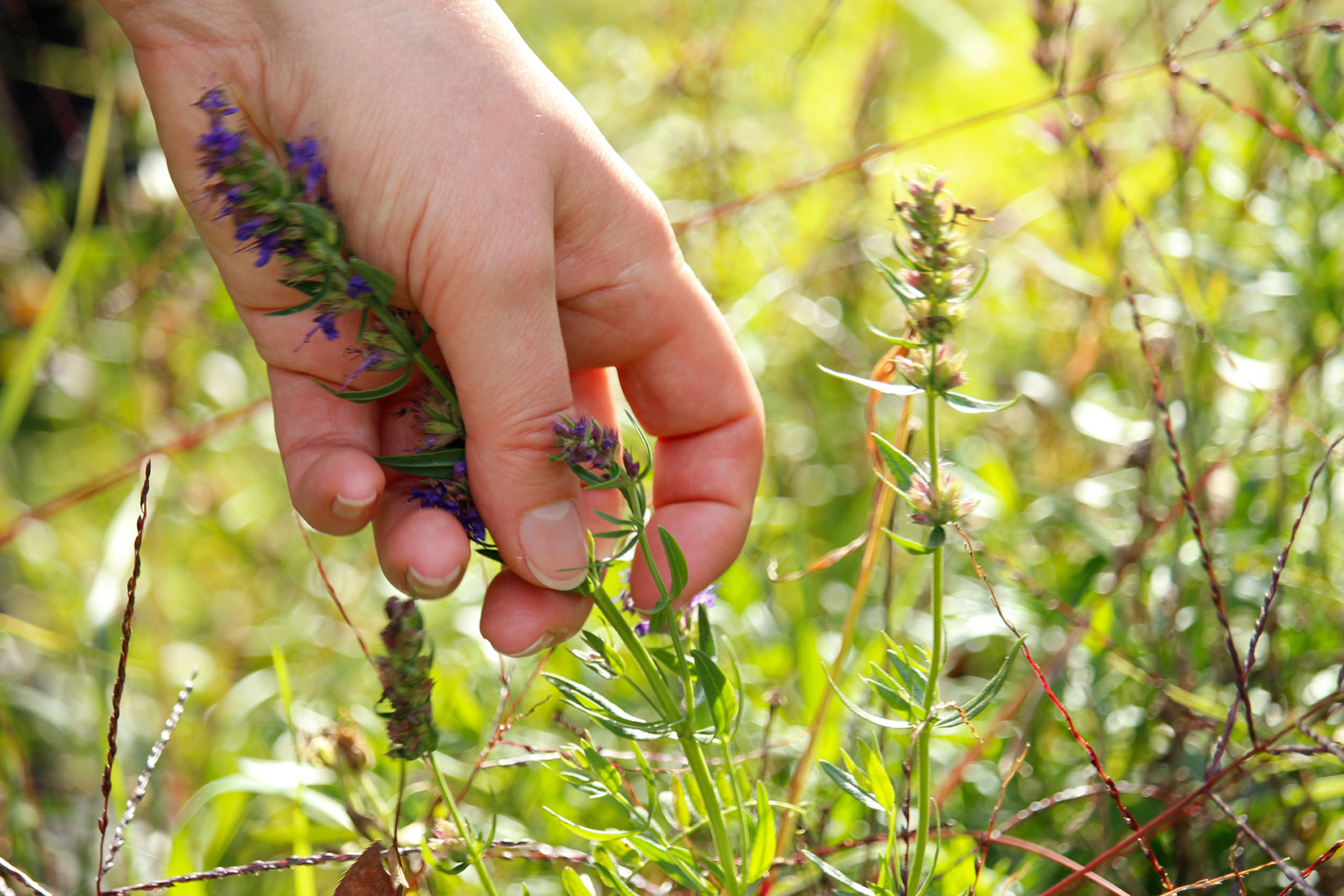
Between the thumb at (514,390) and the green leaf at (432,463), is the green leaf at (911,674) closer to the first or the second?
the thumb at (514,390)

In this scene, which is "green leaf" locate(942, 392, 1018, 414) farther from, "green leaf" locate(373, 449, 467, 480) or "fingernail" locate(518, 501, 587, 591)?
"green leaf" locate(373, 449, 467, 480)

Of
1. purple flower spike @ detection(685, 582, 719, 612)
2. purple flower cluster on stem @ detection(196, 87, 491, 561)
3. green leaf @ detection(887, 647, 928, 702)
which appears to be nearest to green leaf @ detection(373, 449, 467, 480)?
purple flower cluster on stem @ detection(196, 87, 491, 561)

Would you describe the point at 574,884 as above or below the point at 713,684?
Answer: below

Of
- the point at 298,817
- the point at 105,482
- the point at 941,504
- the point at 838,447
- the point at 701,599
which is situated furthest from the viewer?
the point at 838,447

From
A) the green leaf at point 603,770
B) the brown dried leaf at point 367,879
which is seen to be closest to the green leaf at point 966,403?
the green leaf at point 603,770

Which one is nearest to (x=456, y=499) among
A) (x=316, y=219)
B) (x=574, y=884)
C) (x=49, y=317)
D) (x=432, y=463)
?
(x=432, y=463)

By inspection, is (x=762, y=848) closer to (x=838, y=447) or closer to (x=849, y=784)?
(x=849, y=784)
